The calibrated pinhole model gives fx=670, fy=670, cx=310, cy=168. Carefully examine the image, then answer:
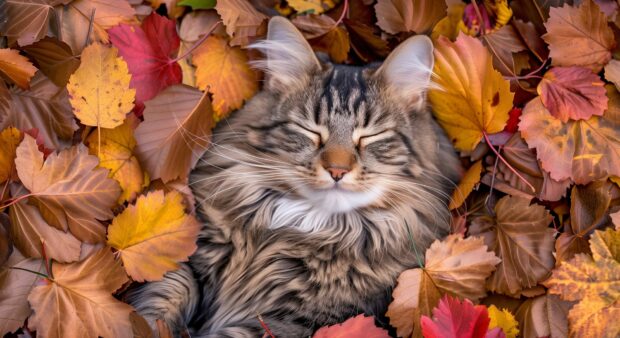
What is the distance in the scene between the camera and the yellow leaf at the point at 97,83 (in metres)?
1.64

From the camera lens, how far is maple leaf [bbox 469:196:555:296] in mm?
1718

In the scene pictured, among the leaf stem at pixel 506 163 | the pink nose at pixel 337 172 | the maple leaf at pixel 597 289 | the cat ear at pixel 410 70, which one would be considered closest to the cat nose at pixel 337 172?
the pink nose at pixel 337 172

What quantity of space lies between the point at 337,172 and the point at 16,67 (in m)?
0.83

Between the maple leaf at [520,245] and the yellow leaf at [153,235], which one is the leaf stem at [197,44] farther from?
the maple leaf at [520,245]

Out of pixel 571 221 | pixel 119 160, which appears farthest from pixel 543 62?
pixel 119 160

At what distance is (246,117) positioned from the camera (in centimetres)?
182

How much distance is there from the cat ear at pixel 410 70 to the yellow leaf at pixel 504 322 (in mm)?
571

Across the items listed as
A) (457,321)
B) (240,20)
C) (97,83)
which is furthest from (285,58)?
(457,321)

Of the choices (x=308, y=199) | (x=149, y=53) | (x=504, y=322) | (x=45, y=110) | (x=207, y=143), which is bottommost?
(x=504, y=322)

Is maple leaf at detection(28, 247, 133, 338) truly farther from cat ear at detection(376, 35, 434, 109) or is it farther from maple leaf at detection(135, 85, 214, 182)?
cat ear at detection(376, 35, 434, 109)

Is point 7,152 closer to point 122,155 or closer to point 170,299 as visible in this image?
point 122,155

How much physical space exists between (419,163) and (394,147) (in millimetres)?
91

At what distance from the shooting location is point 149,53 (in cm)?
174

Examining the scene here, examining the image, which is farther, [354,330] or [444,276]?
[444,276]
